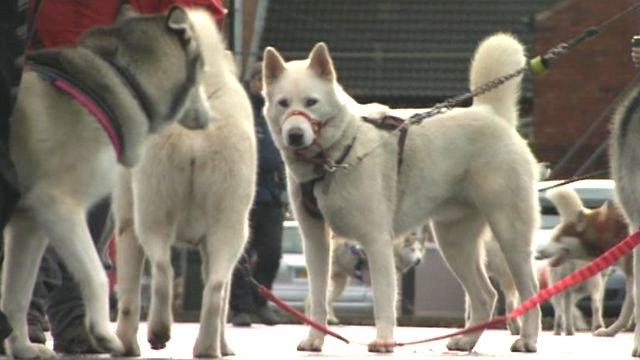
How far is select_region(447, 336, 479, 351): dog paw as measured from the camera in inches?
426

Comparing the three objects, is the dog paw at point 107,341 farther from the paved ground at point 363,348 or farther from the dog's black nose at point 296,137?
the dog's black nose at point 296,137

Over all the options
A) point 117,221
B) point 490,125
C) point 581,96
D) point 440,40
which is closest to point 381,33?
point 440,40

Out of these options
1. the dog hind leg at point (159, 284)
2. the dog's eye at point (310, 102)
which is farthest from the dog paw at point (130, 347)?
the dog's eye at point (310, 102)

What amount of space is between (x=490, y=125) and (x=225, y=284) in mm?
3107

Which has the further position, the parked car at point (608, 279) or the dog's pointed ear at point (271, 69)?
the parked car at point (608, 279)

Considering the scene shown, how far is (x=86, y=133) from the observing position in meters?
7.46

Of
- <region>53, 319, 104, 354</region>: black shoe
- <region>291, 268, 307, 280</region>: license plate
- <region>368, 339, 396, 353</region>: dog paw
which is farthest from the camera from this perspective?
<region>291, 268, 307, 280</region>: license plate

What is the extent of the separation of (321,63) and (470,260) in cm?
174

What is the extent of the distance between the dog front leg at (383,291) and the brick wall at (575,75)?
86.6 feet

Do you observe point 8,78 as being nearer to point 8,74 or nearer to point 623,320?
point 8,74

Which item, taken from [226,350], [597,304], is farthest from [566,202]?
[226,350]

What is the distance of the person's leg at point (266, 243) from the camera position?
649 inches

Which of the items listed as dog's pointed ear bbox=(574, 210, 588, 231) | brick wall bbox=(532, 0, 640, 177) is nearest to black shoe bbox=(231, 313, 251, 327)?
dog's pointed ear bbox=(574, 210, 588, 231)

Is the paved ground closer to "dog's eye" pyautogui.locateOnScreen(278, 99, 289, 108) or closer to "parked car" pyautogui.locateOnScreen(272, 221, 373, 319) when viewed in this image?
"dog's eye" pyautogui.locateOnScreen(278, 99, 289, 108)
